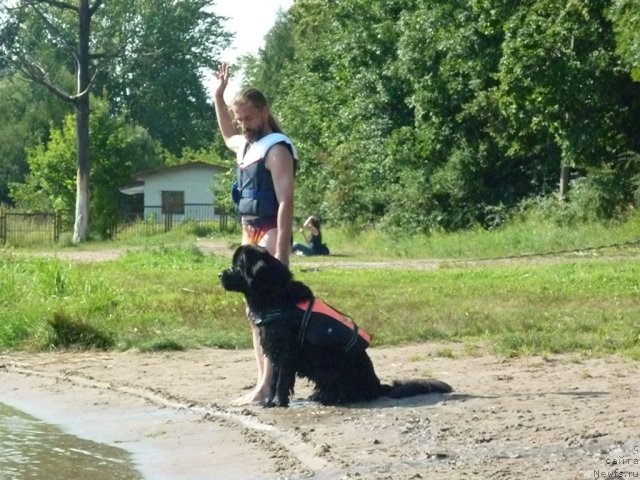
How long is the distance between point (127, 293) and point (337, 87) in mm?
34137

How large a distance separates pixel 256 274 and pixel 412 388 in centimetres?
130

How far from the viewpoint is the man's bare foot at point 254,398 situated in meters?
9.50

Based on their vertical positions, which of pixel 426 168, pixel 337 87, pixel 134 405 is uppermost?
pixel 337 87

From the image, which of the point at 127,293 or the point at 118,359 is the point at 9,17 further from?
the point at 118,359

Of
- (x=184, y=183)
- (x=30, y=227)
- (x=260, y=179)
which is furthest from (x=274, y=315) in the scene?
(x=184, y=183)

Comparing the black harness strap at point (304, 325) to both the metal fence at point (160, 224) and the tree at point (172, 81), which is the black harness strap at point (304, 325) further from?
the tree at point (172, 81)

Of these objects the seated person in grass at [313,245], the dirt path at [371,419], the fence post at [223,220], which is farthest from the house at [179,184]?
the dirt path at [371,419]

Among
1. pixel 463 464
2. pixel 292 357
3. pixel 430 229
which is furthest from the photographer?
pixel 430 229

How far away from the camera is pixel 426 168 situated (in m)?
41.0

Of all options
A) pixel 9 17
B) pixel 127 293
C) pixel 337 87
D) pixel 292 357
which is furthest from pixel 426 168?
pixel 292 357

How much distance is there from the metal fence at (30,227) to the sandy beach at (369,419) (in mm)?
39316

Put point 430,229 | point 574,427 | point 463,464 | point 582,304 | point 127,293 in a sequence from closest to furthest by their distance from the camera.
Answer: point 463,464 → point 574,427 → point 582,304 → point 127,293 → point 430,229

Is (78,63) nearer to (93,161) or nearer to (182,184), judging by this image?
(93,161)

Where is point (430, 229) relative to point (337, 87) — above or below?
below
